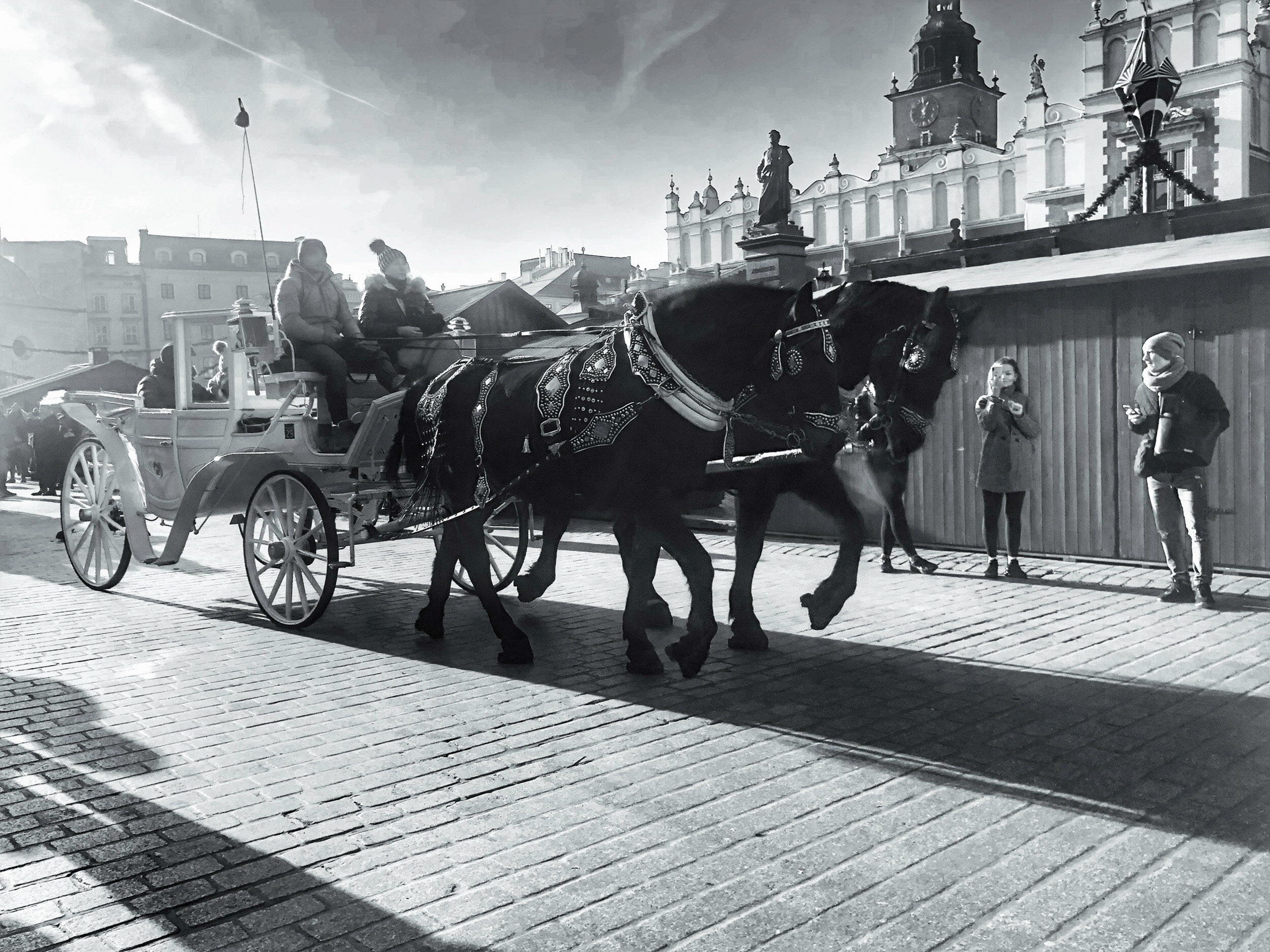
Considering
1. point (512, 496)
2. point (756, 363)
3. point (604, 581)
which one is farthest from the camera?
point (604, 581)

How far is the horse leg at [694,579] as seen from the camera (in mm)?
5305

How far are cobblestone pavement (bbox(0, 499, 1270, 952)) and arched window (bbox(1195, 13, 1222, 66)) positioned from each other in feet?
→ 123

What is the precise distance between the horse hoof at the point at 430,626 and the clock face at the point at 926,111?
276ft

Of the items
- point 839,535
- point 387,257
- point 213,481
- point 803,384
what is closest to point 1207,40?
point 387,257

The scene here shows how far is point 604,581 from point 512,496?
3.20 meters

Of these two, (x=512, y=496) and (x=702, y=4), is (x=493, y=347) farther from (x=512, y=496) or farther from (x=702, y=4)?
(x=702, y=4)

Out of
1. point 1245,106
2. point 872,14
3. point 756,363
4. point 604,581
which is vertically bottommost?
point 604,581

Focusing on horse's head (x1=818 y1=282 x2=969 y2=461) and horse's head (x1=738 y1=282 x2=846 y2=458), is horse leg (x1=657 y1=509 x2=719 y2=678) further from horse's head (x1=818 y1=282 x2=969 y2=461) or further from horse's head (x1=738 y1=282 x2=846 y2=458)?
horse's head (x1=818 y1=282 x2=969 y2=461)

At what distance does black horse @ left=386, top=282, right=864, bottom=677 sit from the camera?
5.34 metres

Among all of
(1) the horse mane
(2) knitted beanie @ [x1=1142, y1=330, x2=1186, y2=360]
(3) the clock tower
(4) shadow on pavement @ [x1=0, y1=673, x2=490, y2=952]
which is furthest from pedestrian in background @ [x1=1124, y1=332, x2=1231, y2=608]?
(3) the clock tower

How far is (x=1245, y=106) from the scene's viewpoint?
126 feet

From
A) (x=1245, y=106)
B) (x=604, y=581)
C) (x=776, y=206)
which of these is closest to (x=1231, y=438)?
(x=604, y=581)

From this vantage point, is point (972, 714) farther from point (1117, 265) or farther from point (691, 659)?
point (1117, 265)

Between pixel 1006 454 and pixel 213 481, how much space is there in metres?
6.18
